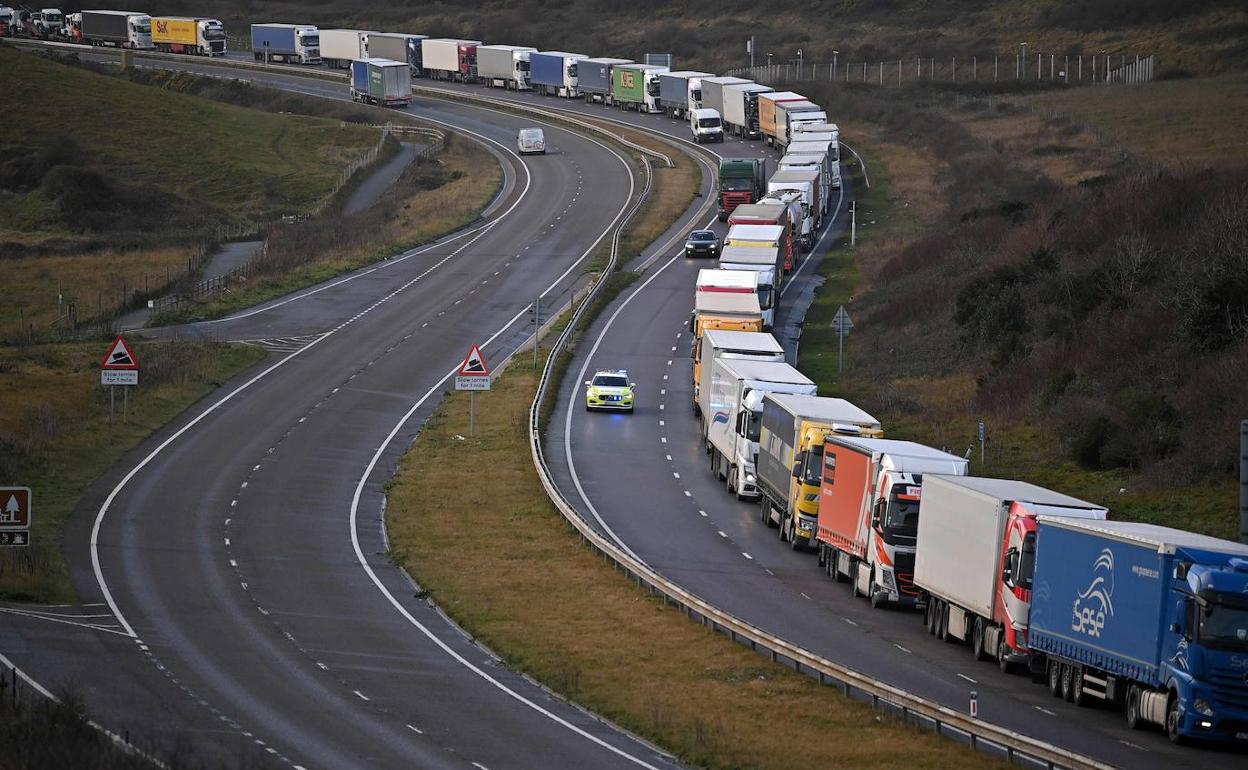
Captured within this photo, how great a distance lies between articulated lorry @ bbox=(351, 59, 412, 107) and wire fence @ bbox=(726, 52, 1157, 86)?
30264 mm

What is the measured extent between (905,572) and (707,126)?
287ft

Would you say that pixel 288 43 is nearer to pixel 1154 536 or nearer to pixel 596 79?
pixel 596 79

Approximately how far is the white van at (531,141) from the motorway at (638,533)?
42667 mm

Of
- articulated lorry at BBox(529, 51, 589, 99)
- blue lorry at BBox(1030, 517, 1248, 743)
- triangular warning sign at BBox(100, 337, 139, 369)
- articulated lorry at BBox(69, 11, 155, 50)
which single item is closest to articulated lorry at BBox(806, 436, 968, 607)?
blue lorry at BBox(1030, 517, 1248, 743)

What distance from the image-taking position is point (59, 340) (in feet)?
216

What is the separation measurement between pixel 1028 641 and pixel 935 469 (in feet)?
23.8

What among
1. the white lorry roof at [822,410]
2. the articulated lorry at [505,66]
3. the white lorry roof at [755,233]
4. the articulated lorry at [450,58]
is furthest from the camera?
the articulated lorry at [450,58]

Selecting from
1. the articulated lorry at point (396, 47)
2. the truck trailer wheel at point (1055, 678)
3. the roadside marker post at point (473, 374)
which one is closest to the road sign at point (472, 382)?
the roadside marker post at point (473, 374)

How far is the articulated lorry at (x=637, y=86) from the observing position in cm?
13412

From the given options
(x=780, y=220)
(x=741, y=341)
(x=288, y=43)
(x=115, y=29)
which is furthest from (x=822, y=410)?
(x=115, y=29)

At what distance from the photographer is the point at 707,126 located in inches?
4729

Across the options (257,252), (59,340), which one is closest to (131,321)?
(59,340)

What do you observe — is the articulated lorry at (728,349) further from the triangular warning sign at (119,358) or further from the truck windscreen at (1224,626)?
the truck windscreen at (1224,626)

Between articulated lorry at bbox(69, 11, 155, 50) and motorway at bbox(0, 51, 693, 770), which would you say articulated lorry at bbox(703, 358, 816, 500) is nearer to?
motorway at bbox(0, 51, 693, 770)
